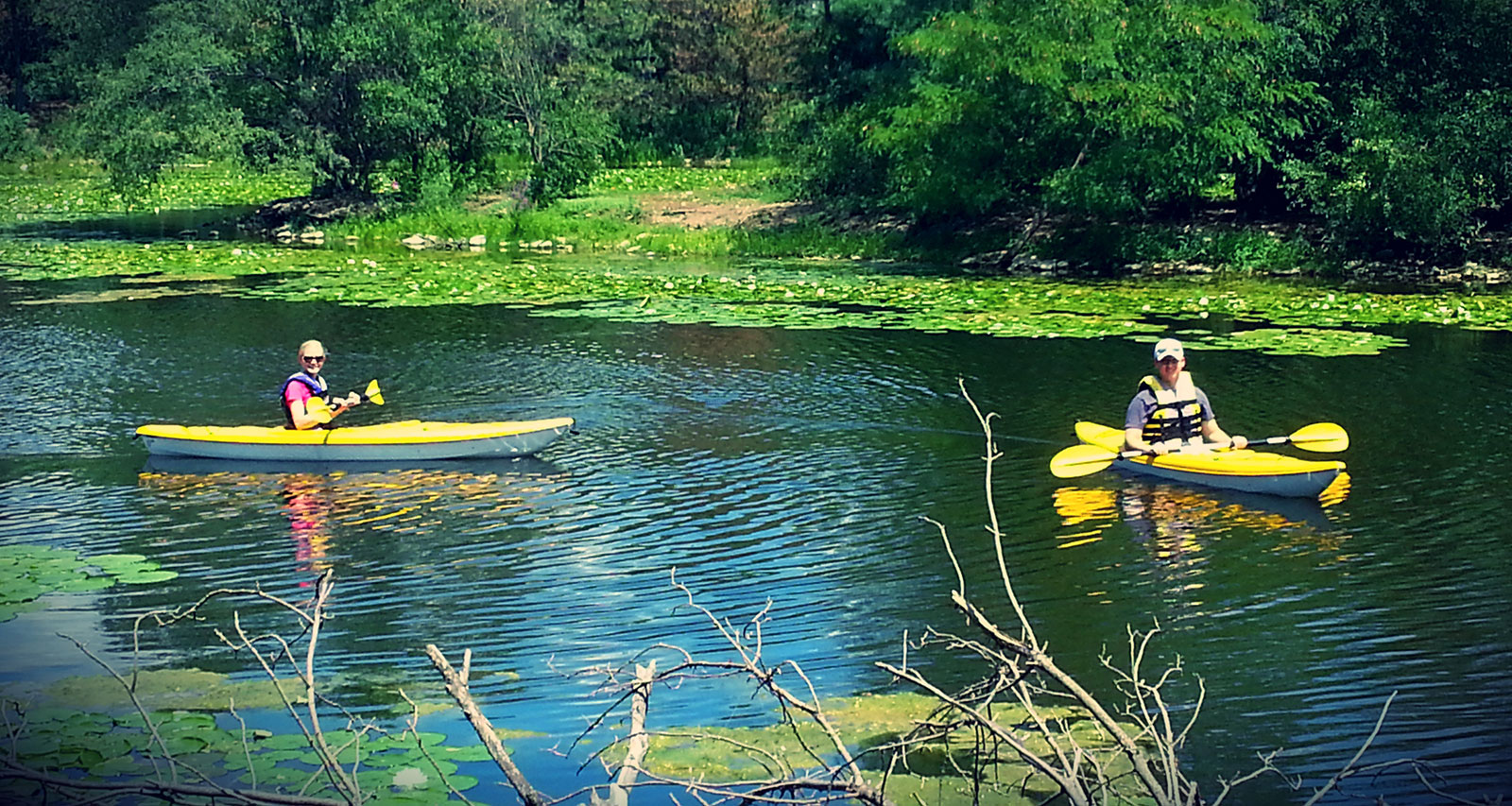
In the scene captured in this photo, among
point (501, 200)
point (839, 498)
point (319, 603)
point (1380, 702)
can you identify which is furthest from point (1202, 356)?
point (501, 200)

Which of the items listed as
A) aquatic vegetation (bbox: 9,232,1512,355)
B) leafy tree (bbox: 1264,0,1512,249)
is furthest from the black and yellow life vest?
leafy tree (bbox: 1264,0,1512,249)

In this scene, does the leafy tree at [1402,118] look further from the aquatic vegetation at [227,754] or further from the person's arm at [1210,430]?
the aquatic vegetation at [227,754]

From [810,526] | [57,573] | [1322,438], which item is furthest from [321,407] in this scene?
[1322,438]

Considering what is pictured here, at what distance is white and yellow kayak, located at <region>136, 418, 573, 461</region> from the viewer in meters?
14.2

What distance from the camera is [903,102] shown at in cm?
3259

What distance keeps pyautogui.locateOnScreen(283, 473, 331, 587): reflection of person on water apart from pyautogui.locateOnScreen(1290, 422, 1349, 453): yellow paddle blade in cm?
773

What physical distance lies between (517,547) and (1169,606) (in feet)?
14.7

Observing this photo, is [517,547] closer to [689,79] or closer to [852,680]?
[852,680]

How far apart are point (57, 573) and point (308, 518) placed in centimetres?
216

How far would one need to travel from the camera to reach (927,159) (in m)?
31.0

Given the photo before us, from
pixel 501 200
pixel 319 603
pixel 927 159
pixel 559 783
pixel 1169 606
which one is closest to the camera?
pixel 319 603

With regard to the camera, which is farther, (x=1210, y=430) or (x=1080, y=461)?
(x=1210, y=430)

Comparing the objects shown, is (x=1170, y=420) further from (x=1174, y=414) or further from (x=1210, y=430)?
(x=1210, y=430)

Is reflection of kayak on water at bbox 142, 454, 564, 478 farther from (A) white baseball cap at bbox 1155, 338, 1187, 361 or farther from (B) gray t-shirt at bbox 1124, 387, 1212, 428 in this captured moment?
(A) white baseball cap at bbox 1155, 338, 1187, 361
